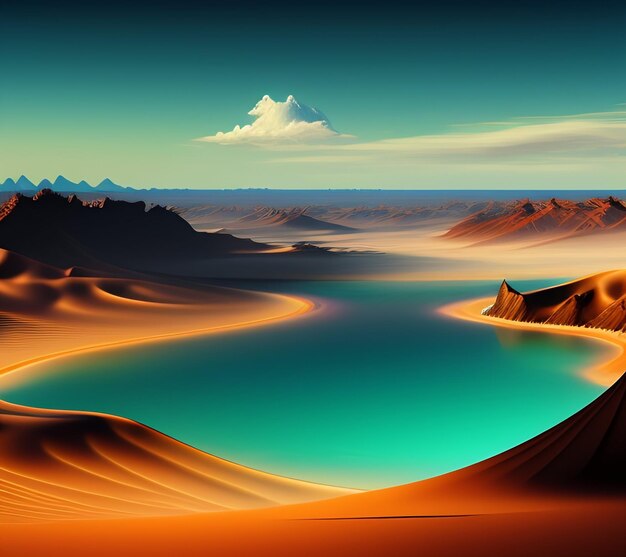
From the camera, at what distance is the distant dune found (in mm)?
151375

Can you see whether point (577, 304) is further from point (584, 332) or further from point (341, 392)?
point (341, 392)

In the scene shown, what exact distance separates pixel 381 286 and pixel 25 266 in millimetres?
33433

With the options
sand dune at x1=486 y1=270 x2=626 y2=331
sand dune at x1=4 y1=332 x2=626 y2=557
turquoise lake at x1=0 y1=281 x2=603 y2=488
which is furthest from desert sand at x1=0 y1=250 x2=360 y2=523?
sand dune at x1=486 y1=270 x2=626 y2=331

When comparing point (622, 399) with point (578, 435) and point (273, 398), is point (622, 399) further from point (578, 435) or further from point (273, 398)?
point (273, 398)

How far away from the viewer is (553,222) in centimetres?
15812

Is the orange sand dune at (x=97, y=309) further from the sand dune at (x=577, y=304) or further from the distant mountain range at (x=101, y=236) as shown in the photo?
the distant mountain range at (x=101, y=236)

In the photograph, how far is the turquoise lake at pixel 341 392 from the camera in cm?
1875

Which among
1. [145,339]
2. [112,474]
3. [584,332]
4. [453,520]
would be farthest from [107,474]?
[584,332]

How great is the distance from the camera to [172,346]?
1411 inches

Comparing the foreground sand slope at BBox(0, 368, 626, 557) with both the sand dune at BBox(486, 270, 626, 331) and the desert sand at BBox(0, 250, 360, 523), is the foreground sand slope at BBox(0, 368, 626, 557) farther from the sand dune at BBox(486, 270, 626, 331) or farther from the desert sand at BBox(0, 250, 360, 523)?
the sand dune at BBox(486, 270, 626, 331)

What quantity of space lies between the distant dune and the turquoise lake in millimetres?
118341

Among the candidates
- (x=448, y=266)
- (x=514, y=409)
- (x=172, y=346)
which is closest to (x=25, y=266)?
(x=172, y=346)

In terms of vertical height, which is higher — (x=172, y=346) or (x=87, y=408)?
(x=172, y=346)

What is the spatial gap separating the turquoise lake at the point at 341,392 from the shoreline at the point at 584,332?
0.90 metres
